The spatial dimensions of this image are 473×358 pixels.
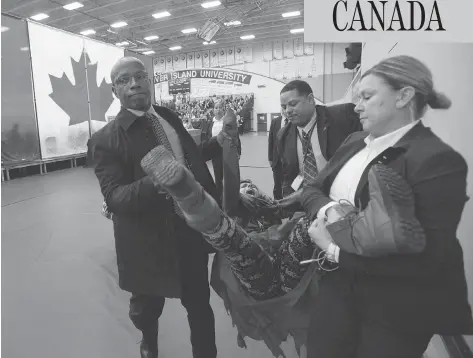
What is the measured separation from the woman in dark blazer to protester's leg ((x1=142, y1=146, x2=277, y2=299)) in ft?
0.76

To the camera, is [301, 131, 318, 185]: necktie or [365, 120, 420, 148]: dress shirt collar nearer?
[365, 120, 420, 148]: dress shirt collar

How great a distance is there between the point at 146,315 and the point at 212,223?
0.85m

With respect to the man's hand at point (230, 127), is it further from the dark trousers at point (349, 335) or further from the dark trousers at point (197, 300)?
the dark trousers at point (349, 335)

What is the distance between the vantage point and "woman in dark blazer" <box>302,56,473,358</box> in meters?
0.77

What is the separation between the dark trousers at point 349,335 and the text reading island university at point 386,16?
114 cm

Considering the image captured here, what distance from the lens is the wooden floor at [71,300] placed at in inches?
71.3

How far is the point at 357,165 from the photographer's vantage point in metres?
1.01

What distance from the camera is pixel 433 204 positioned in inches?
30.1

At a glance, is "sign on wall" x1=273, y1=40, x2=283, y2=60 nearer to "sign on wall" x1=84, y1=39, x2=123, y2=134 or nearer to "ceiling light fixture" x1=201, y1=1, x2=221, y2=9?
"ceiling light fixture" x1=201, y1=1, x2=221, y2=9

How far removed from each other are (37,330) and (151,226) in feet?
4.02

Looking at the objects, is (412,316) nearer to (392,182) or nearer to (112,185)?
(392,182)

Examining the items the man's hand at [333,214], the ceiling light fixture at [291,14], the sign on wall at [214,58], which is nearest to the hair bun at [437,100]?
the man's hand at [333,214]

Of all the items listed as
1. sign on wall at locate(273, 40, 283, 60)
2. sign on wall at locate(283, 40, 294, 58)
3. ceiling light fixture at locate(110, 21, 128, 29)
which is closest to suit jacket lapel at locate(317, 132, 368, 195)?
ceiling light fixture at locate(110, 21, 128, 29)

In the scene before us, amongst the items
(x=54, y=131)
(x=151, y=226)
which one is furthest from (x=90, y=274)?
(x=54, y=131)
